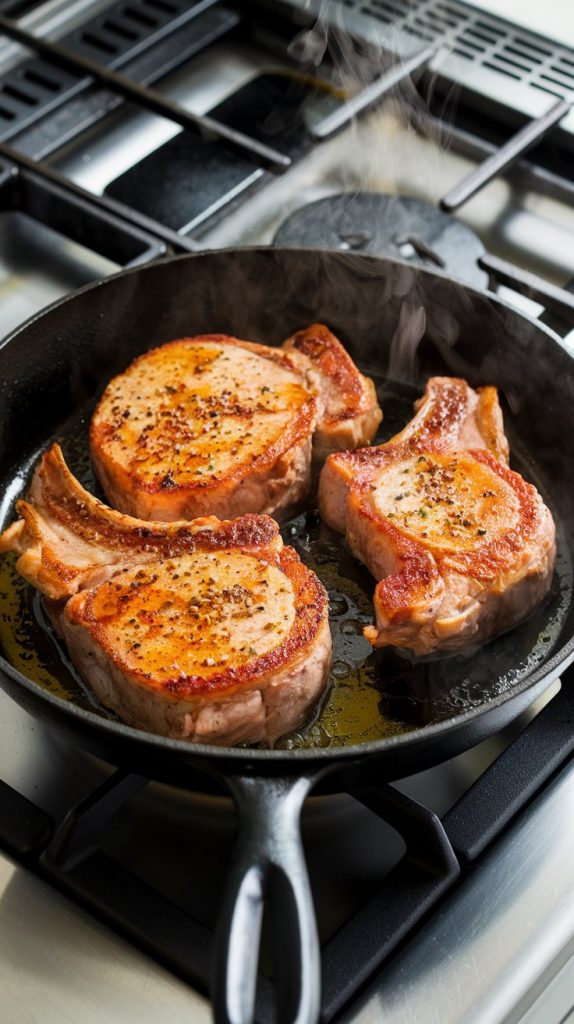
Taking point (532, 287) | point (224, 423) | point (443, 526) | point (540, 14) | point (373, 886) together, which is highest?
point (540, 14)

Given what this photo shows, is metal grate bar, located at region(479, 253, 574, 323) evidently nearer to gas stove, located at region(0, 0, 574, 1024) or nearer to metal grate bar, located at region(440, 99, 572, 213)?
gas stove, located at region(0, 0, 574, 1024)

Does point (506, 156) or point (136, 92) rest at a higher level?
point (506, 156)

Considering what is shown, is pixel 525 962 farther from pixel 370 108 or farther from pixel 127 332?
pixel 370 108

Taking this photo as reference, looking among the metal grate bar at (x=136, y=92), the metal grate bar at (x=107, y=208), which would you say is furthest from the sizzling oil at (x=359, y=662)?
the metal grate bar at (x=136, y=92)

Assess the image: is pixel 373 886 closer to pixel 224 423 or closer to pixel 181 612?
pixel 181 612

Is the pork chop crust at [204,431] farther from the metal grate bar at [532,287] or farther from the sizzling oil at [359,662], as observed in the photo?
the metal grate bar at [532,287]

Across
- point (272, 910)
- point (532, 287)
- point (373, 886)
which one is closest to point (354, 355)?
point (532, 287)

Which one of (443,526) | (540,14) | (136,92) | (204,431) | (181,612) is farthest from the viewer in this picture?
(540,14)
